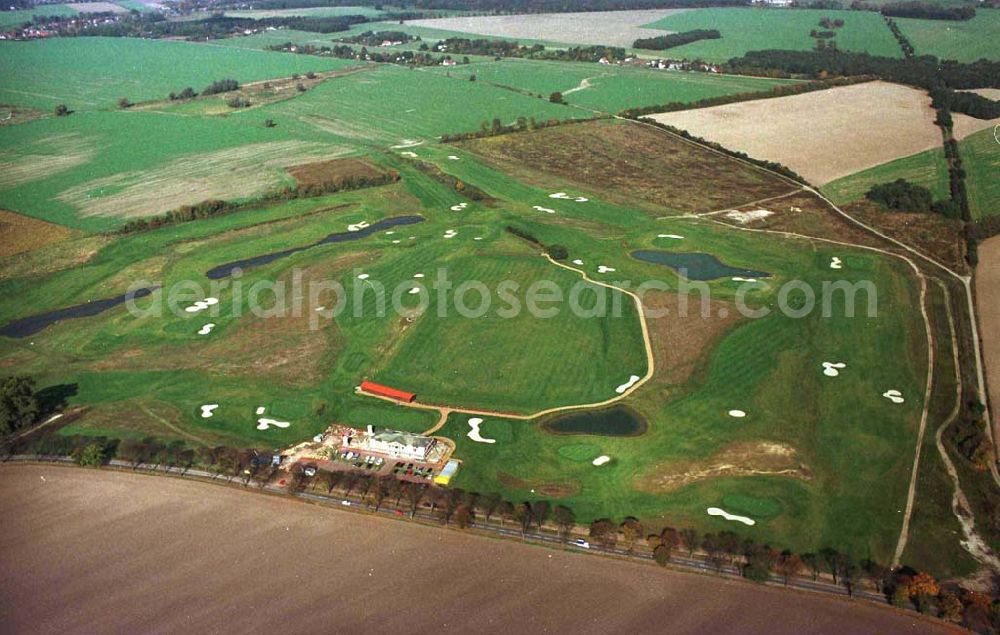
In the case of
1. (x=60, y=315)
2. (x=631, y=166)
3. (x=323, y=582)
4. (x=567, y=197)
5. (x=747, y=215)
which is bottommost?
(x=323, y=582)

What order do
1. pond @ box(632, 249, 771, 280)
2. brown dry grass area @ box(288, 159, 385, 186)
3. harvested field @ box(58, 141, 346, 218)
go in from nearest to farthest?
pond @ box(632, 249, 771, 280), harvested field @ box(58, 141, 346, 218), brown dry grass area @ box(288, 159, 385, 186)

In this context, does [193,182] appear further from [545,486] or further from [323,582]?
[323,582]

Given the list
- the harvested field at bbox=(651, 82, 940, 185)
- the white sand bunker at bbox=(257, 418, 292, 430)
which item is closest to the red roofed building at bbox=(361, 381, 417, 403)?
the white sand bunker at bbox=(257, 418, 292, 430)

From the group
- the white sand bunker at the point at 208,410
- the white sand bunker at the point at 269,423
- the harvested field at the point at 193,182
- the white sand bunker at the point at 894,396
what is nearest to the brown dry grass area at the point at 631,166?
the harvested field at the point at 193,182

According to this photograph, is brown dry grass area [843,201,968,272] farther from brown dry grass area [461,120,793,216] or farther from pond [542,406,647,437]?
pond [542,406,647,437]

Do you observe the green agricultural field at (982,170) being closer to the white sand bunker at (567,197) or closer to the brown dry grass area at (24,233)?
the white sand bunker at (567,197)

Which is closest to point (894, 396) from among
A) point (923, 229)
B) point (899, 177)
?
point (923, 229)
